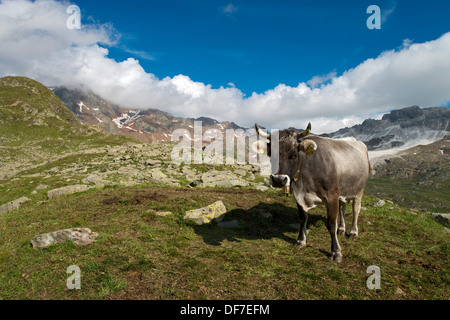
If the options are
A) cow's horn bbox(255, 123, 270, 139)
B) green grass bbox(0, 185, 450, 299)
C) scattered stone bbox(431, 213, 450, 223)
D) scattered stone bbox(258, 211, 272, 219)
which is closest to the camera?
green grass bbox(0, 185, 450, 299)

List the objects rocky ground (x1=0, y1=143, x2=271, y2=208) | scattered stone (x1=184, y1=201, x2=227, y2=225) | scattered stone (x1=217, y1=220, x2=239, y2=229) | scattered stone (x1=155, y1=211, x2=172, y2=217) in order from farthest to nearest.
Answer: rocky ground (x1=0, y1=143, x2=271, y2=208)
scattered stone (x1=155, y1=211, x2=172, y2=217)
scattered stone (x1=184, y1=201, x2=227, y2=225)
scattered stone (x1=217, y1=220, x2=239, y2=229)

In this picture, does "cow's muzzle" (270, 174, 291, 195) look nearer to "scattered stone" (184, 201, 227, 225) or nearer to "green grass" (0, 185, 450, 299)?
"green grass" (0, 185, 450, 299)

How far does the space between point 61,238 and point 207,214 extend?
20.1ft

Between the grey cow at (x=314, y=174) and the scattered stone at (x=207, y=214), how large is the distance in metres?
4.35

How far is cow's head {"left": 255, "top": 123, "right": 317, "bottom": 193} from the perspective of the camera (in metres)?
7.85

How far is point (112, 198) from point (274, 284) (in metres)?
11.6

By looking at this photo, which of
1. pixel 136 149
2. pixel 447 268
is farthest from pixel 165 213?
pixel 136 149

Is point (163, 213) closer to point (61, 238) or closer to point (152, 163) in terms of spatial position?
point (61, 238)

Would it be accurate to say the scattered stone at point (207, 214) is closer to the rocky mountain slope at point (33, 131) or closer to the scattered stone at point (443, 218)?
the scattered stone at point (443, 218)

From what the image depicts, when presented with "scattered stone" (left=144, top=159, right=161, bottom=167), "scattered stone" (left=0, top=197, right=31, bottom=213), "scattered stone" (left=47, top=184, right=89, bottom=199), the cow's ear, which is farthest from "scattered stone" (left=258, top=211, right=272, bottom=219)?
"scattered stone" (left=144, top=159, right=161, bottom=167)

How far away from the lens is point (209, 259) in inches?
307

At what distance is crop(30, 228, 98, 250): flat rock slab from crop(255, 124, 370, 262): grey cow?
6951 millimetres

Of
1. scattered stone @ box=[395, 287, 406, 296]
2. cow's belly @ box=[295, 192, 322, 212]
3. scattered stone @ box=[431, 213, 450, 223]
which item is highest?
cow's belly @ box=[295, 192, 322, 212]
